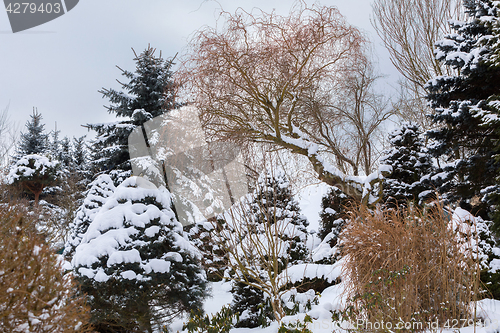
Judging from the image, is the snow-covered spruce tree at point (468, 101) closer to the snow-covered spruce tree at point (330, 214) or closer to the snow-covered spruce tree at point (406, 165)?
the snow-covered spruce tree at point (406, 165)

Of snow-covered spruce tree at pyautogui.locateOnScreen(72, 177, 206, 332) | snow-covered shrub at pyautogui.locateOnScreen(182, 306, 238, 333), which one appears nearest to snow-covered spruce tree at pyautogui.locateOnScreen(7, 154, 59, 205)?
snow-covered spruce tree at pyautogui.locateOnScreen(72, 177, 206, 332)

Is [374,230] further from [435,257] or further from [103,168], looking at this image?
[103,168]

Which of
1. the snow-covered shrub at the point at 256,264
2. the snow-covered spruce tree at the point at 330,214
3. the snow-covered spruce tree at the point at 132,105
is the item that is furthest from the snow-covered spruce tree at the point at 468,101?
the snow-covered spruce tree at the point at 132,105

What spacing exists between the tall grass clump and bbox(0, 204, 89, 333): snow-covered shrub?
2.88m

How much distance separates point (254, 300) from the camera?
580 centimetres

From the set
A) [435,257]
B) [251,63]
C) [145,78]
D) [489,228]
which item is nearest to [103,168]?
[145,78]

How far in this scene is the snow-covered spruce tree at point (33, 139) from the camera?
2000 cm

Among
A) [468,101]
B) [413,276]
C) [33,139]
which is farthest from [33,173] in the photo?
[468,101]

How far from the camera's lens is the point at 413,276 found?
3.51 meters

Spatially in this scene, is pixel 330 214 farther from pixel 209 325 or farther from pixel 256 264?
pixel 209 325

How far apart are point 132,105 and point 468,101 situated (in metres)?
9.49

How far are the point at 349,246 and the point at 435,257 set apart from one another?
97cm

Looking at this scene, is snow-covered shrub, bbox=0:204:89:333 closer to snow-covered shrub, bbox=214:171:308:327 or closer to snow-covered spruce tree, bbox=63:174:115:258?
snow-covered shrub, bbox=214:171:308:327

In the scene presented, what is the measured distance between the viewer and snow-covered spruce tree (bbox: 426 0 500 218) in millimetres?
→ 7168
